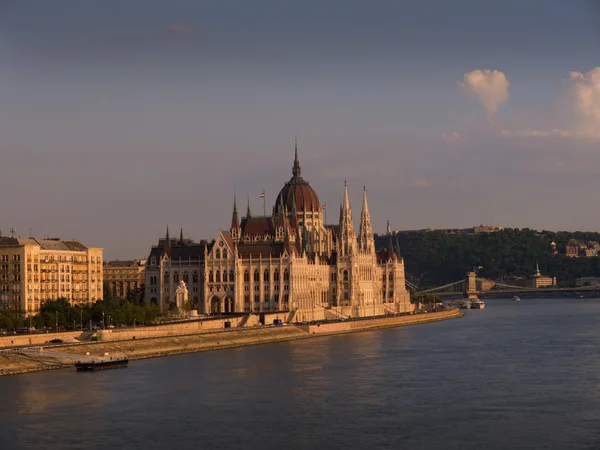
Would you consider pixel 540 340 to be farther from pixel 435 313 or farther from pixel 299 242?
pixel 435 313

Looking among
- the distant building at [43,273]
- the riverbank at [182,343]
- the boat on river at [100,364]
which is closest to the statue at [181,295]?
the distant building at [43,273]

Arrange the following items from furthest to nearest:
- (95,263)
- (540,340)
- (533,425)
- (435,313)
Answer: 1. (435,313)
2. (95,263)
3. (540,340)
4. (533,425)

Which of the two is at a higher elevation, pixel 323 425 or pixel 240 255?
pixel 240 255

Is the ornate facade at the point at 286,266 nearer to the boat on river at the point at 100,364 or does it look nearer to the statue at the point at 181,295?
the statue at the point at 181,295

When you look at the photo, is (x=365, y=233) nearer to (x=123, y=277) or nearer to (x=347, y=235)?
(x=347, y=235)

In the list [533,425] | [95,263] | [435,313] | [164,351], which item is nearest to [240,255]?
[95,263]
